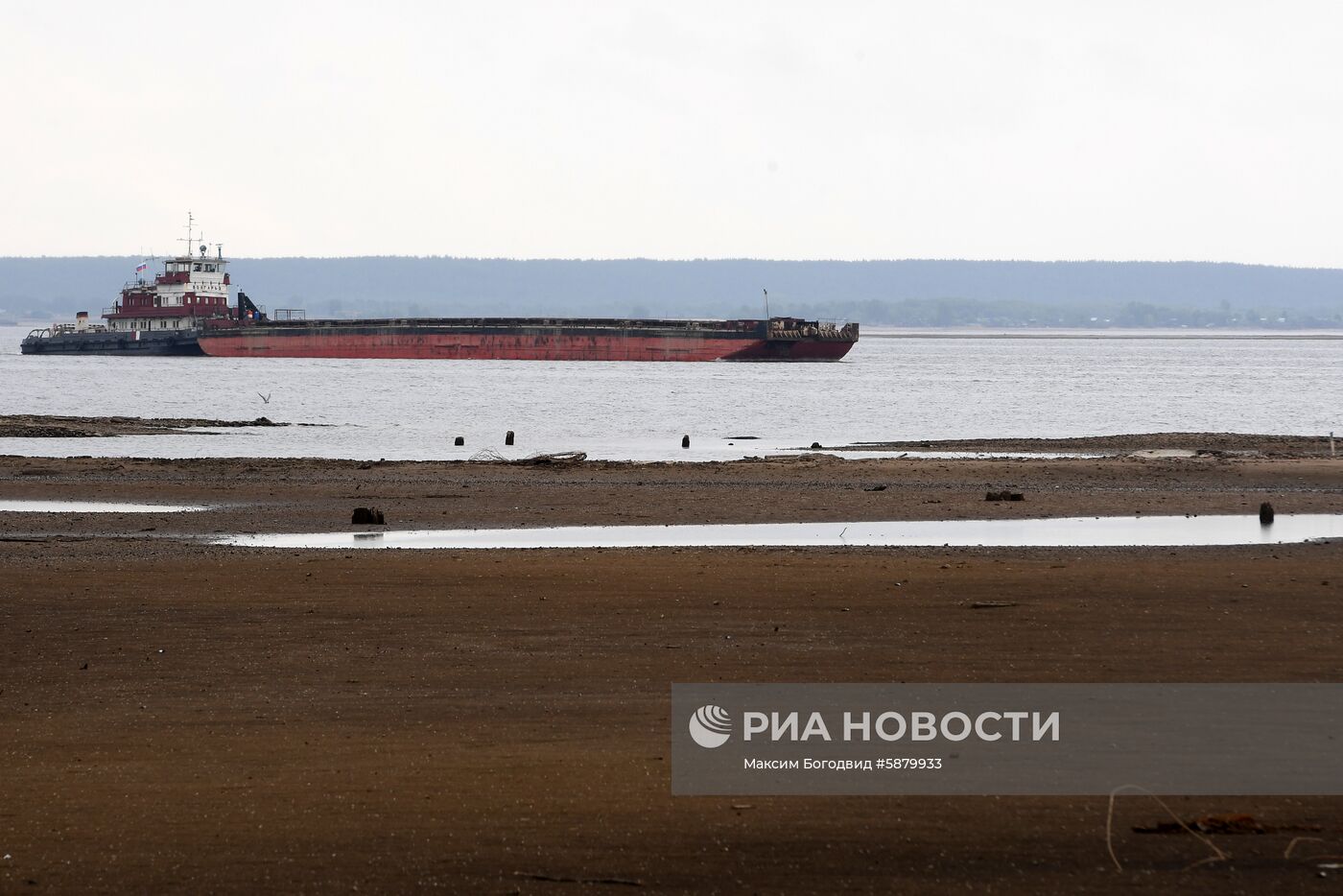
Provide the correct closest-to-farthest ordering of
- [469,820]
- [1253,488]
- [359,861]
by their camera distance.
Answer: [359,861] → [469,820] → [1253,488]

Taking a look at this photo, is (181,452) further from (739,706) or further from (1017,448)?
(739,706)

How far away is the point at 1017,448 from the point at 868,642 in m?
25.7

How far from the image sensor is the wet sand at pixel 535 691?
246 inches

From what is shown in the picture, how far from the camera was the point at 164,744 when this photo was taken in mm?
8117

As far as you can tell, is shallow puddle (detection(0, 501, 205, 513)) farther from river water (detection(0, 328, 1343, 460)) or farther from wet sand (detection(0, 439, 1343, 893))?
river water (detection(0, 328, 1343, 460))

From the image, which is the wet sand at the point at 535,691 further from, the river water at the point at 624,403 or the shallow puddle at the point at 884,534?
the river water at the point at 624,403

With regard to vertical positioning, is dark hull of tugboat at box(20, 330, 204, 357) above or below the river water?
above

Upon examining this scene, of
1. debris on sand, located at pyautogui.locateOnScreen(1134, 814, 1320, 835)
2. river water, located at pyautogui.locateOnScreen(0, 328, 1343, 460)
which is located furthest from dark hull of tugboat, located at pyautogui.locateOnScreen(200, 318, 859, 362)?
debris on sand, located at pyautogui.locateOnScreen(1134, 814, 1320, 835)

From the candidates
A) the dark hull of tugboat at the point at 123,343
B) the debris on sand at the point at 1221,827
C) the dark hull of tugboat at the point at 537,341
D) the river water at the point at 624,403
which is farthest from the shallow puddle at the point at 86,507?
the dark hull of tugboat at the point at 123,343

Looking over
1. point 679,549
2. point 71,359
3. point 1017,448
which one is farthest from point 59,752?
point 71,359

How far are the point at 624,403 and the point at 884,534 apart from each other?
41.7 meters

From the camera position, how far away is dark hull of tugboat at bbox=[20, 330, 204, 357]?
107 meters

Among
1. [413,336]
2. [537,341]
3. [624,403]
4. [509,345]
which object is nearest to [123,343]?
[413,336]

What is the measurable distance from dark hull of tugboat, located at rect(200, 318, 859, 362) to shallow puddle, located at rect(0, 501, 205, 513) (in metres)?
81.6
